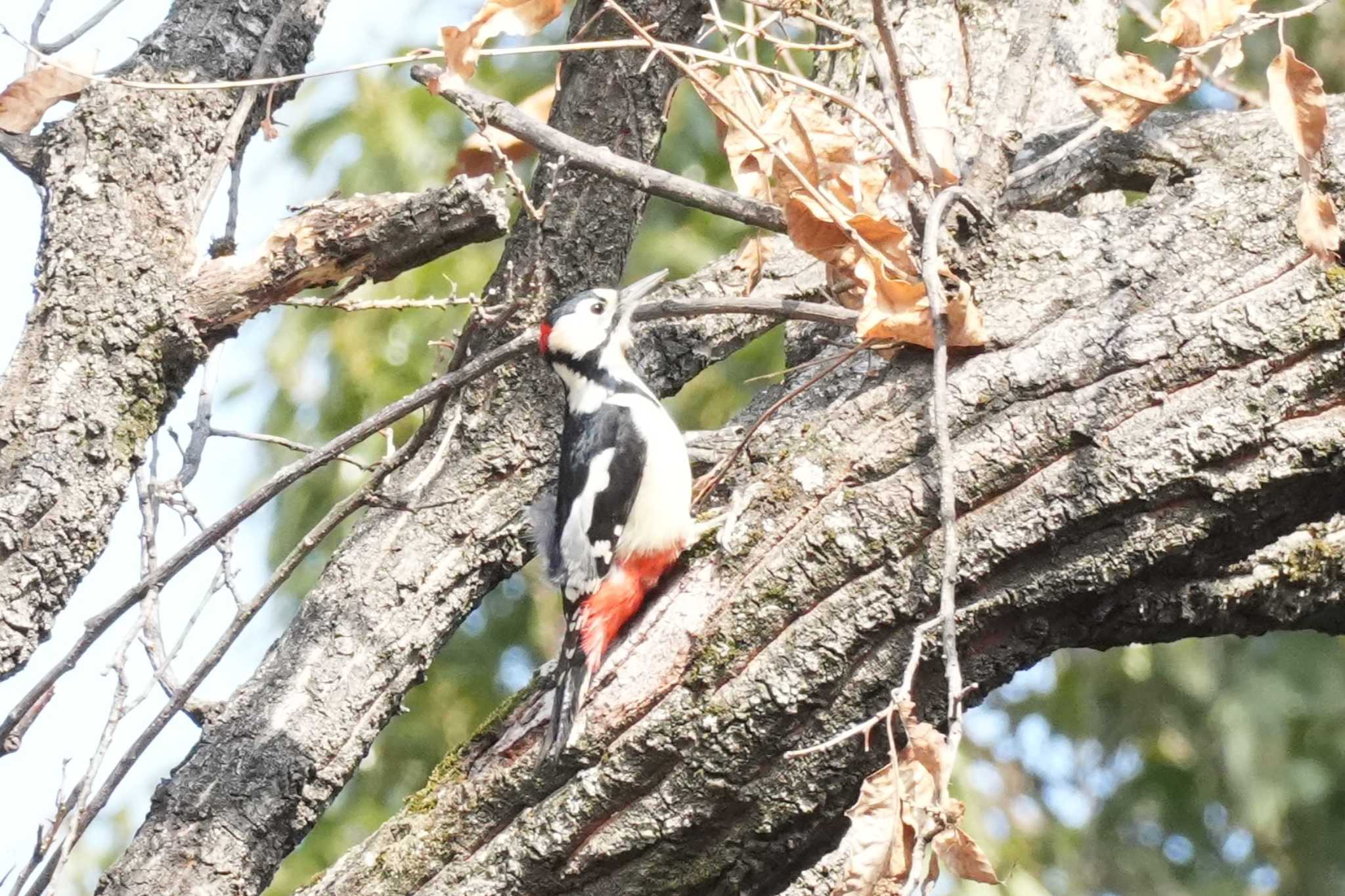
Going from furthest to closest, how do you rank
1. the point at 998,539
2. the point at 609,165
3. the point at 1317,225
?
the point at 609,165 < the point at 998,539 < the point at 1317,225

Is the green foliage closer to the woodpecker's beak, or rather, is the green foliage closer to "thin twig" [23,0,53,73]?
the woodpecker's beak

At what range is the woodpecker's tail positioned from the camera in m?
2.52

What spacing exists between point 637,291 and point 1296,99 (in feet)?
6.28

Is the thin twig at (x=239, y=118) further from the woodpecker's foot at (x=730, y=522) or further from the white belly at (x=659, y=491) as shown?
the woodpecker's foot at (x=730, y=522)

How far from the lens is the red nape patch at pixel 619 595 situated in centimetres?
297

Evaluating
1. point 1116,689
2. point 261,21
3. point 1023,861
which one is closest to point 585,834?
point 261,21

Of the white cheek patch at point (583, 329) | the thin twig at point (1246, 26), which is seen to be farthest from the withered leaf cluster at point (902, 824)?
the white cheek patch at point (583, 329)

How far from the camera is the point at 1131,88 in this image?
2.55m

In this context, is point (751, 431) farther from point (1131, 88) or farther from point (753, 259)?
point (1131, 88)

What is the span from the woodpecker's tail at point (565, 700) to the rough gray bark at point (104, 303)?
2.92 ft

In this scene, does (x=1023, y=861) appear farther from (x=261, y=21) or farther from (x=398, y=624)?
(x=261, y=21)

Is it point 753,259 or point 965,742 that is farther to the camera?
point 965,742

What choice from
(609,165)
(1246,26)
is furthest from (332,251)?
(1246,26)

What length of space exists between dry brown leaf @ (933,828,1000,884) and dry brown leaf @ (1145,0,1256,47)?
4.55 feet
